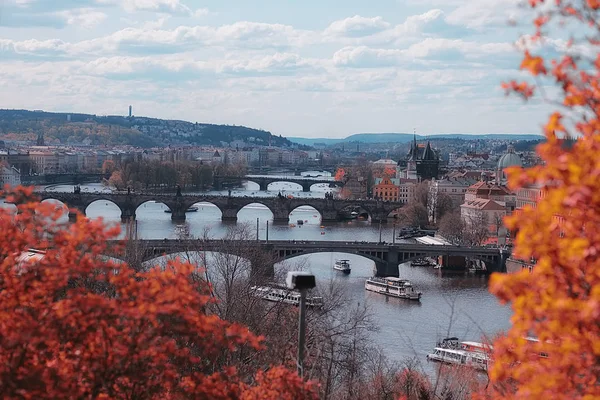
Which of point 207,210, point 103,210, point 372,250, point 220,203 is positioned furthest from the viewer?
point 207,210

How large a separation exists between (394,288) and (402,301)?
64 cm

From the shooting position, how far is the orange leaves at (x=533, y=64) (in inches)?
109

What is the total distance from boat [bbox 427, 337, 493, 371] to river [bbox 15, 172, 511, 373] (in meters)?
0.21

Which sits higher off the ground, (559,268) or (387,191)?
(559,268)

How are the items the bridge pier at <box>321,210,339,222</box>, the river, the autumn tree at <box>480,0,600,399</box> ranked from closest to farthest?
1. the autumn tree at <box>480,0,600,399</box>
2. the river
3. the bridge pier at <box>321,210,339,222</box>

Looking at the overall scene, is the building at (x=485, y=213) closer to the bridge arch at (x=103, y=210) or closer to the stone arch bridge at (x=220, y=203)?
the stone arch bridge at (x=220, y=203)

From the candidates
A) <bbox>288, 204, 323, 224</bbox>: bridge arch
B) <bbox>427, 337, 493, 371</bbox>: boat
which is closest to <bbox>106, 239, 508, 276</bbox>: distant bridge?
<bbox>427, 337, 493, 371</bbox>: boat

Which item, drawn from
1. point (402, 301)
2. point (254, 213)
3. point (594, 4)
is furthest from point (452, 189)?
point (594, 4)

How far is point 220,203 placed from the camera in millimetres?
39625

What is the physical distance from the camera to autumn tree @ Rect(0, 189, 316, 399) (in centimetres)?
331

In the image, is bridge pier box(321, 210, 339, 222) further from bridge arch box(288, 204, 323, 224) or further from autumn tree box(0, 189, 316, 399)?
autumn tree box(0, 189, 316, 399)

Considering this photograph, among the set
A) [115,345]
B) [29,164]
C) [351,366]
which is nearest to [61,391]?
[115,345]

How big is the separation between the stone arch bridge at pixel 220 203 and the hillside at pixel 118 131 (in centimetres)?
8047

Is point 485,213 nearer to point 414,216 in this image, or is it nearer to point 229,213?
point 414,216
